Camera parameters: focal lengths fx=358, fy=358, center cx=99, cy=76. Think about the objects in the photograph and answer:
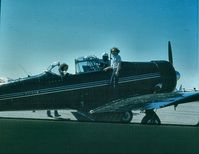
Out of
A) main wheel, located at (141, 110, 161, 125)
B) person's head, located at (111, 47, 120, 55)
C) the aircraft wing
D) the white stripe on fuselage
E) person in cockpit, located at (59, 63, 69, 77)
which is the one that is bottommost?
main wheel, located at (141, 110, 161, 125)

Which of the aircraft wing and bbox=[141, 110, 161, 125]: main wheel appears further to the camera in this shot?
bbox=[141, 110, 161, 125]: main wheel

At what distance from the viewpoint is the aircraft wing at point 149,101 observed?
716 centimetres

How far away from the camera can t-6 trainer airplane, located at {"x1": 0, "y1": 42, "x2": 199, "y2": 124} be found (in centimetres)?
731

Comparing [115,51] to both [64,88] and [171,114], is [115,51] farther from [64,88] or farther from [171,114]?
[171,114]

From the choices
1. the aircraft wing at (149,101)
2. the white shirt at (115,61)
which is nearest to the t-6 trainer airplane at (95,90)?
the aircraft wing at (149,101)

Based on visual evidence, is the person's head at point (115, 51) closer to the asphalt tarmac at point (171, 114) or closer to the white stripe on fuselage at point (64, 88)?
the white stripe on fuselage at point (64, 88)

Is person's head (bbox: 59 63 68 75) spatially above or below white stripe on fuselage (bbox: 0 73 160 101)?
above

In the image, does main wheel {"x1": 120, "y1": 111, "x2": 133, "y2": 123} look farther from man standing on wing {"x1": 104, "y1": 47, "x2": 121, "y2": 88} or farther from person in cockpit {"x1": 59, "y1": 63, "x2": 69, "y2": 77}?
person in cockpit {"x1": 59, "y1": 63, "x2": 69, "y2": 77}

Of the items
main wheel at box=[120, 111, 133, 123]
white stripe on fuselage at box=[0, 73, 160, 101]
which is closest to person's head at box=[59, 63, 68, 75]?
white stripe on fuselage at box=[0, 73, 160, 101]

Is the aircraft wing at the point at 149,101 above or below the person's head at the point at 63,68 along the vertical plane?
below

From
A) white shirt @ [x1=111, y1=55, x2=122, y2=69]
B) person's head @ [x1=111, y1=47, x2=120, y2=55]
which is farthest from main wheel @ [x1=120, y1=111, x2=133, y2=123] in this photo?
person's head @ [x1=111, y1=47, x2=120, y2=55]

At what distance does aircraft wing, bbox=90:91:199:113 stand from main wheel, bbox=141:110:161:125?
119mm

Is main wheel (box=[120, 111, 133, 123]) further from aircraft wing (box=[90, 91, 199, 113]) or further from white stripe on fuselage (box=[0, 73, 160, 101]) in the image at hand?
white stripe on fuselage (box=[0, 73, 160, 101])

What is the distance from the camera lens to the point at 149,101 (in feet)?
23.8
